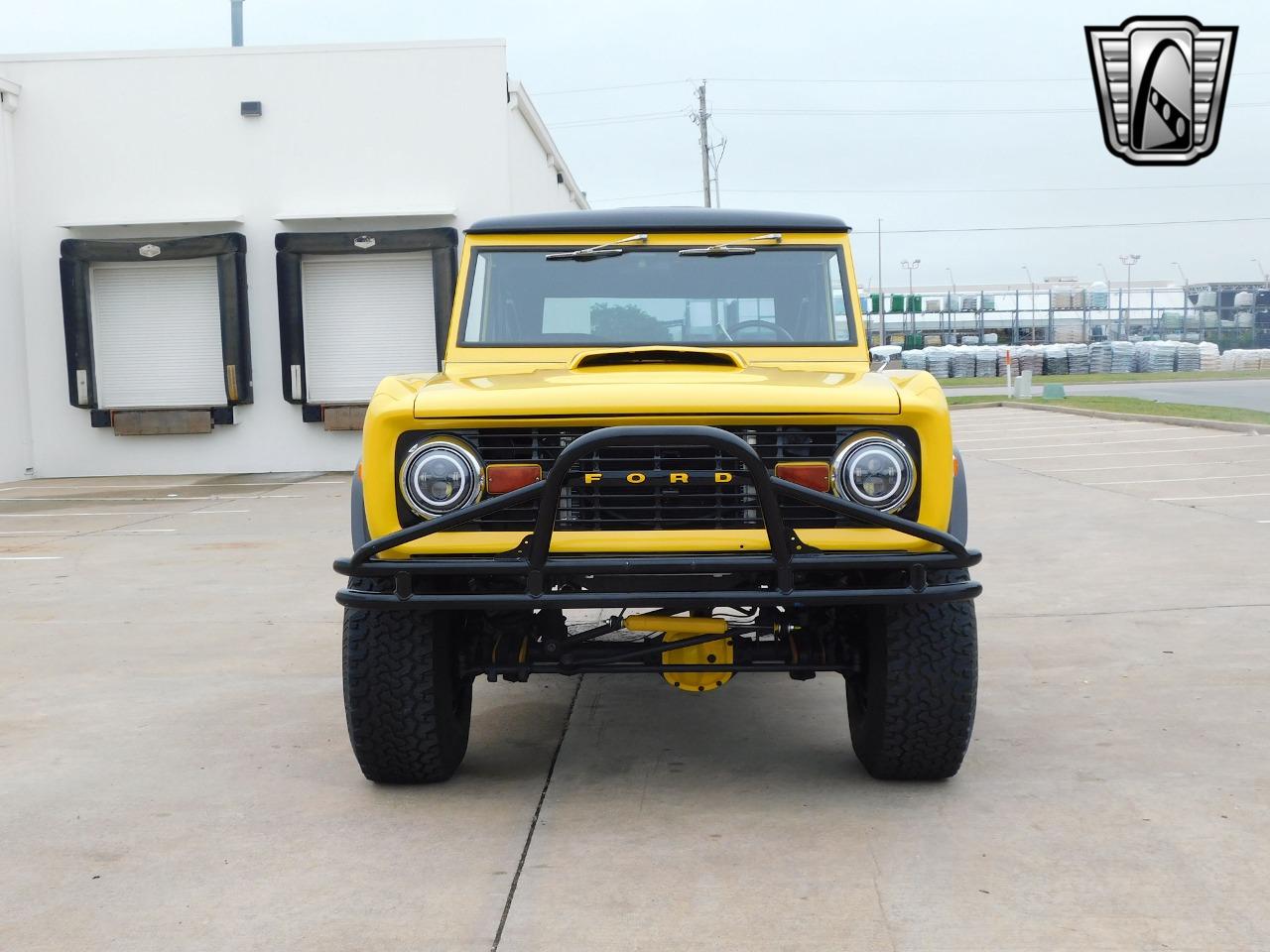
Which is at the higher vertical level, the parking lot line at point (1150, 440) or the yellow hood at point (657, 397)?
the yellow hood at point (657, 397)

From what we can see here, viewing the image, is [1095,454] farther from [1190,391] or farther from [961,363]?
[961,363]

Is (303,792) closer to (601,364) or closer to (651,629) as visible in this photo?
(651,629)

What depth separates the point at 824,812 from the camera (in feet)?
13.1

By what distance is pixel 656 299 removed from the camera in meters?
5.11

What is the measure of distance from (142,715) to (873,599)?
3172 mm

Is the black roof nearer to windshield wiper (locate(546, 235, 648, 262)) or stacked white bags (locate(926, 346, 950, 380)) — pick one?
windshield wiper (locate(546, 235, 648, 262))

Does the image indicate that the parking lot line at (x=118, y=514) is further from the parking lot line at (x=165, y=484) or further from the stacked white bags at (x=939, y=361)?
the stacked white bags at (x=939, y=361)

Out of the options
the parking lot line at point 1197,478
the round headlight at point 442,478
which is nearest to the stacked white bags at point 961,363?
the parking lot line at point 1197,478

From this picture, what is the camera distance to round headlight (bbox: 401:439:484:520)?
12.6 ft

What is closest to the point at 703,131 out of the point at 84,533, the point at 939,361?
the point at 939,361

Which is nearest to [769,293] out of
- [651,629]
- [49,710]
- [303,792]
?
[651,629]

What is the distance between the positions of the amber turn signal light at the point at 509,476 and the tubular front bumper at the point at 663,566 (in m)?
0.19

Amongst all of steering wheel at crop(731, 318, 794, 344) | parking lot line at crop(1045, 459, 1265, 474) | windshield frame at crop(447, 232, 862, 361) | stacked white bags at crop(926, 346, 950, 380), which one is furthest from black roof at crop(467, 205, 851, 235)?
stacked white bags at crop(926, 346, 950, 380)

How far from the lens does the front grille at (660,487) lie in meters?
3.80
